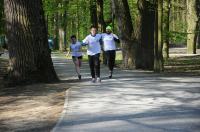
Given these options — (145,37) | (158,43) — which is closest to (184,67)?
(145,37)

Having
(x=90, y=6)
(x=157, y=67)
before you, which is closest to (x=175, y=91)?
(x=157, y=67)

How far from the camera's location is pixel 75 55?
63.9ft

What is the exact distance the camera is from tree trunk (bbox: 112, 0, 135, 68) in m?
25.7

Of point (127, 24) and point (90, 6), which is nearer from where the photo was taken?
point (127, 24)

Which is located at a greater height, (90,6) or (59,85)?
(90,6)

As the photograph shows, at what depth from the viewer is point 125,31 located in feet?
85.4

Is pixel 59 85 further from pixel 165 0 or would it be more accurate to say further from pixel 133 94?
pixel 165 0

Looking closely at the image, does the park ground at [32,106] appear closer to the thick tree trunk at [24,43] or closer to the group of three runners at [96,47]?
the thick tree trunk at [24,43]

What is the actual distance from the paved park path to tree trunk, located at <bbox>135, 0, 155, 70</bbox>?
29.5ft

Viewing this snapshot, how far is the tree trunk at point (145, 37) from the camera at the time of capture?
25.6 meters

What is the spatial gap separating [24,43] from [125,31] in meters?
9.74

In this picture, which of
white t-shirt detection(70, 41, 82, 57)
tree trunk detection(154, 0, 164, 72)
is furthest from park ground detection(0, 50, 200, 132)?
tree trunk detection(154, 0, 164, 72)

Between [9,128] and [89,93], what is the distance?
382cm

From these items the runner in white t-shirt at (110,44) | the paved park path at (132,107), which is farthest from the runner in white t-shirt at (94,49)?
the runner in white t-shirt at (110,44)
